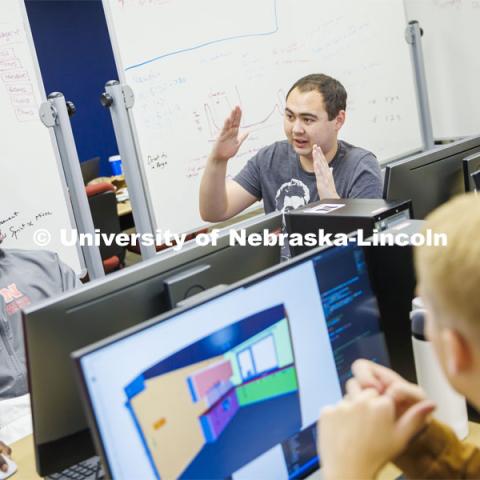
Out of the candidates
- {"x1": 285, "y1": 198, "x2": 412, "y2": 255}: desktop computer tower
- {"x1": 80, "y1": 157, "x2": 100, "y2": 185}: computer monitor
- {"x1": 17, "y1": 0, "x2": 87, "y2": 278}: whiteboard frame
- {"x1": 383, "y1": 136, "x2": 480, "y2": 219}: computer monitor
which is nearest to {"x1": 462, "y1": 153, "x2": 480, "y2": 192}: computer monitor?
{"x1": 383, "y1": 136, "x2": 480, "y2": 219}: computer monitor

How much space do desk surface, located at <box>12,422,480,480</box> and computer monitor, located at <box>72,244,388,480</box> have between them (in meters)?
0.18

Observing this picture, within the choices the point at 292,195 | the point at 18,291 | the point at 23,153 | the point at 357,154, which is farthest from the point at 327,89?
the point at 18,291

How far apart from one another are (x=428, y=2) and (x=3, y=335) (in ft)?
9.63

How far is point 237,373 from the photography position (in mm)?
970

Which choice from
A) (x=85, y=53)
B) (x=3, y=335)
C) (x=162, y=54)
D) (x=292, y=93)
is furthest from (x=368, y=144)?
(x=85, y=53)

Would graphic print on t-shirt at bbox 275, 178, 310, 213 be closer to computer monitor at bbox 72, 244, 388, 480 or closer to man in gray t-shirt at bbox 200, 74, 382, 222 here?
man in gray t-shirt at bbox 200, 74, 382, 222

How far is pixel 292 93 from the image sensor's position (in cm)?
263

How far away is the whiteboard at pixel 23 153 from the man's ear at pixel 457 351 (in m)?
1.97

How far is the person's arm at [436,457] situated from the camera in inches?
35.9

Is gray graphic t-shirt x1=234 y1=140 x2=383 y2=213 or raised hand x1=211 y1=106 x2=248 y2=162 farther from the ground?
raised hand x1=211 y1=106 x2=248 y2=162

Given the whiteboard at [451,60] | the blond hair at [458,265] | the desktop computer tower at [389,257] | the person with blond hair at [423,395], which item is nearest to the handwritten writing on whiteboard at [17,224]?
the desktop computer tower at [389,257]

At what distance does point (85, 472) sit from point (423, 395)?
0.76 meters

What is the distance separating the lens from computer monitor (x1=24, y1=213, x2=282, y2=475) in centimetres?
109

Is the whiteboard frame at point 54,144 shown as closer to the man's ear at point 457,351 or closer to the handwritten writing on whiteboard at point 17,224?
the handwritten writing on whiteboard at point 17,224
